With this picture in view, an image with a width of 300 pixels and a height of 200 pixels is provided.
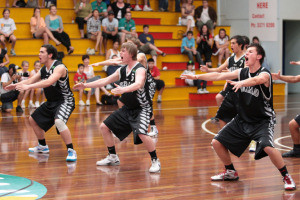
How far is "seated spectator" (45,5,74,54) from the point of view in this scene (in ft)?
49.4

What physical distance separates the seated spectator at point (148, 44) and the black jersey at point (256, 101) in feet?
34.4

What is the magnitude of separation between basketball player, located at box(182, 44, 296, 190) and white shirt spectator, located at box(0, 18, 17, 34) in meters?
10.1

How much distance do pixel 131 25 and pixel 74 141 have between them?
8.46 meters

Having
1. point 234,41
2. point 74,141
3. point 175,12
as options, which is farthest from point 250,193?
point 175,12

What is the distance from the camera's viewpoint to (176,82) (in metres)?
16.4

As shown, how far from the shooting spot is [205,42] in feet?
56.1

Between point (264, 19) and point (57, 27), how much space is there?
6388mm

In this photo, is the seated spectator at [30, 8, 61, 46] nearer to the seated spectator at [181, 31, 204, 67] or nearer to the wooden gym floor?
the seated spectator at [181, 31, 204, 67]

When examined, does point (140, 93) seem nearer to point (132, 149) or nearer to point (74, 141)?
point (132, 149)

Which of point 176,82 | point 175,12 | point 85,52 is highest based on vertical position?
point 175,12

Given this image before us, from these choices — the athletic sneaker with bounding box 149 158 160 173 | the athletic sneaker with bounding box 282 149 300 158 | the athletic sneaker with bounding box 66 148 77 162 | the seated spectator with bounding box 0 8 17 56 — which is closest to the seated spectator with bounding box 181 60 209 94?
the seated spectator with bounding box 0 8 17 56

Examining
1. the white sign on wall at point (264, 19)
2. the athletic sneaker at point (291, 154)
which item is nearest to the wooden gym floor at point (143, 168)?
the athletic sneaker at point (291, 154)

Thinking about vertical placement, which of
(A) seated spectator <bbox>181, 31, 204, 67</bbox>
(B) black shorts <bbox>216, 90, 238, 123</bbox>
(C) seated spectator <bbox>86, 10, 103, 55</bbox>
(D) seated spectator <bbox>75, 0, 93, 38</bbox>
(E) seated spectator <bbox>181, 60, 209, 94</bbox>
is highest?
(D) seated spectator <bbox>75, 0, 93, 38</bbox>

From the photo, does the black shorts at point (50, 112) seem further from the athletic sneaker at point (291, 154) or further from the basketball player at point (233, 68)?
the athletic sneaker at point (291, 154)
